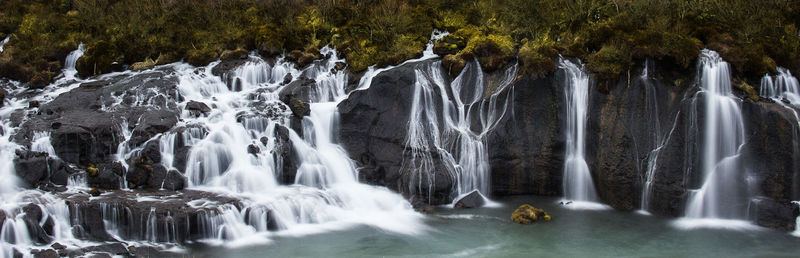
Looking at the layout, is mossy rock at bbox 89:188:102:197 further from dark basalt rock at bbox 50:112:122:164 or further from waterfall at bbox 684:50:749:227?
waterfall at bbox 684:50:749:227

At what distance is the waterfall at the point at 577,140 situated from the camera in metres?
18.0

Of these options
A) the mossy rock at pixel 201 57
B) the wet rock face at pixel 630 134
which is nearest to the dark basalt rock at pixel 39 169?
the mossy rock at pixel 201 57

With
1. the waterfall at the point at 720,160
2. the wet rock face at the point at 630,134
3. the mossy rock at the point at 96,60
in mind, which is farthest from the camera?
the mossy rock at the point at 96,60

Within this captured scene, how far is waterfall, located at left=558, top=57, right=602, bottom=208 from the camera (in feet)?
59.0

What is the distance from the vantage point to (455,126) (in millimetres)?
18781

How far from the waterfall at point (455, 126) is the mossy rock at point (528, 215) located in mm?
2177

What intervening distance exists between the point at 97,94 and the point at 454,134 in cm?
1186

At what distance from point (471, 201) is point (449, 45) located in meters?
5.79

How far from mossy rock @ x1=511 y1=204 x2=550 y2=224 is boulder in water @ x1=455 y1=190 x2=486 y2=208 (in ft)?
5.01

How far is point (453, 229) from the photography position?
15484 mm

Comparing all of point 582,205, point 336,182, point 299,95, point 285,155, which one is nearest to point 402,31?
point 299,95

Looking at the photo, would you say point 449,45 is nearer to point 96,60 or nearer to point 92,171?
point 92,171

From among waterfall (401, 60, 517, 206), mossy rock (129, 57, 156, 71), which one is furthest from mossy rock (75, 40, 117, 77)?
waterfall (401, 60, 517, 206)

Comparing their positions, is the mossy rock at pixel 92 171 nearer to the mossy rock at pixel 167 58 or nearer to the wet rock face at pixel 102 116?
the wet rock face at pixel 102 116
